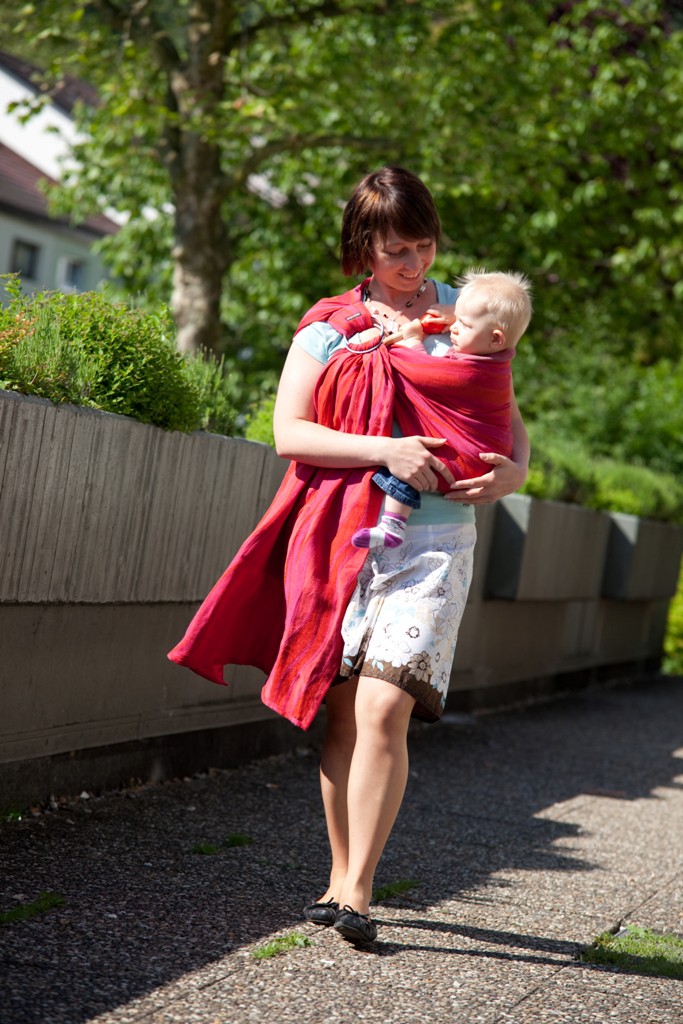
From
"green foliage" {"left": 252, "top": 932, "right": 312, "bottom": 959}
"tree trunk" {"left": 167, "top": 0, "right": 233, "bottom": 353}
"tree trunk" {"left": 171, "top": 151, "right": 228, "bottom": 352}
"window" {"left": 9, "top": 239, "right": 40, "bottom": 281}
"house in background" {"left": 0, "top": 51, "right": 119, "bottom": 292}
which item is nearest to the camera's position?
"green foliage" {"left": 252, "top": 932, "right": 312, "bottom": 959}

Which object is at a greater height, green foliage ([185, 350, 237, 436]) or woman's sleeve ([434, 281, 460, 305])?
woman's sleeve ([434, 281, 460, 305])

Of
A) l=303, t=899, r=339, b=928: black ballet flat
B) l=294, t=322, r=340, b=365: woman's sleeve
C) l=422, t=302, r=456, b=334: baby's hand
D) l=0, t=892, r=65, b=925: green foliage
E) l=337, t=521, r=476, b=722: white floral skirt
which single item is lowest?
l=0, t=892, r=65, b=925: green foliage

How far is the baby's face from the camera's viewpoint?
359cm

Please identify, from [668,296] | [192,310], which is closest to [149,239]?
[192,310]

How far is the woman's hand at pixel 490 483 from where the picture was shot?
145 inches

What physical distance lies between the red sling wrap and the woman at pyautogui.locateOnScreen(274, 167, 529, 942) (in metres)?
0.06

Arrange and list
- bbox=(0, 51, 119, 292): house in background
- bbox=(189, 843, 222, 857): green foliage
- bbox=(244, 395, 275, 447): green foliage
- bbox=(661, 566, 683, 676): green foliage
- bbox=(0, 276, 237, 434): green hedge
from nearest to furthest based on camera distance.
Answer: bbox=(0, 276, 237, 434): green hedge
bbox=(189, 843, 222, 857): green foliage
bbox=(244, 395, 275, 447): green foliage
bbox=(661, 566, 683, 676): green foliage
bbox=(0, 51, 119, 292): house in background

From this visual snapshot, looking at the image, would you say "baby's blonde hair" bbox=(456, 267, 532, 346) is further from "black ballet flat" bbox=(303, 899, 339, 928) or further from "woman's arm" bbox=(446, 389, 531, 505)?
"black ballet flat" bbox=(303, 899, 339, 928)

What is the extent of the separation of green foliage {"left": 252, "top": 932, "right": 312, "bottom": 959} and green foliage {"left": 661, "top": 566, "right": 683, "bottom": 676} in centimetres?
1197

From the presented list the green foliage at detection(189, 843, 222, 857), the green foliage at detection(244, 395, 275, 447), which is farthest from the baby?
the green foliage at detection(244, 395, 275, 447)

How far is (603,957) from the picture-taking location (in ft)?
12.7

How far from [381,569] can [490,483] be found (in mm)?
367

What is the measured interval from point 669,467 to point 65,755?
39.0ft

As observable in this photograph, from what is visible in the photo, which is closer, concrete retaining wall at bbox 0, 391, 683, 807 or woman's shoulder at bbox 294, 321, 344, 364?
woman's shoulder at bbox 294, 321, 344, 364
